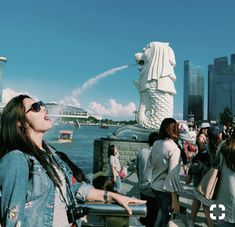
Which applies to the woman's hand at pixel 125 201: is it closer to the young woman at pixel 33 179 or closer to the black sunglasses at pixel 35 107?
the young woman at pixel 33 179

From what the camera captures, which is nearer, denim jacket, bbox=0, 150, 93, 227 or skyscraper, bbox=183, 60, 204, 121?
denim jacket, bbox=0, 150, 93, 227

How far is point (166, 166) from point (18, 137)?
2.07 m

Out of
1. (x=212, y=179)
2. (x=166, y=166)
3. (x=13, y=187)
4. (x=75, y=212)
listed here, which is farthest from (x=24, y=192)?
(x=166, y=166)

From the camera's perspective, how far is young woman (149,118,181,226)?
322 cm

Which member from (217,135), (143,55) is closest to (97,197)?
(217,135)

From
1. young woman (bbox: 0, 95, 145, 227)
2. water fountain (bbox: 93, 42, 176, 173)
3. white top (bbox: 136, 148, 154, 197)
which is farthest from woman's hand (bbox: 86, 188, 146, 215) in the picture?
water fountain (bbox: 93, 42, 176, 173)

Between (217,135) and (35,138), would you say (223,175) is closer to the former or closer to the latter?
(217,135)

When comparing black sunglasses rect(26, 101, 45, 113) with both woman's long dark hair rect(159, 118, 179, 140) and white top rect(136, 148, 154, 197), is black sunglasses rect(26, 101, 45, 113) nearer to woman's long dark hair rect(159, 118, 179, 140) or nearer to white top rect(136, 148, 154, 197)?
woman's long dark hair rect(159, 118, 179, 140)

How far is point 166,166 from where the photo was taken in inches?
130

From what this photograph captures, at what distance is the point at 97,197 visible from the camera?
5.44 feet

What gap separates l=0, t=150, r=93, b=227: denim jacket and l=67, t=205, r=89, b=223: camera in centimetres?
12

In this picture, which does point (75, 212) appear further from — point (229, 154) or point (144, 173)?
point (144, 173)

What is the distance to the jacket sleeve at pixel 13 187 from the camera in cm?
130

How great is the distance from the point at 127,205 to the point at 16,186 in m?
0.54
